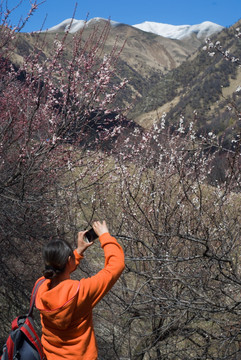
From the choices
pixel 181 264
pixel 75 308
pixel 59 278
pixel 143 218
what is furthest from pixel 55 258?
pixel 181 264

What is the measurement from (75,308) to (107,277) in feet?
0.86

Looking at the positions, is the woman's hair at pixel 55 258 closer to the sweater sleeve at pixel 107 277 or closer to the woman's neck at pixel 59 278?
the woman's neck at pixel 59 278

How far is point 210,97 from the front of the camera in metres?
84.4

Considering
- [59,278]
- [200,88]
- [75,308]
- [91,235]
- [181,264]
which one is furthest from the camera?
[200,88]

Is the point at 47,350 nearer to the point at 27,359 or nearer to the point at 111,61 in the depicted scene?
the point at 27,359

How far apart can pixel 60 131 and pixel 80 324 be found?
3078 mm

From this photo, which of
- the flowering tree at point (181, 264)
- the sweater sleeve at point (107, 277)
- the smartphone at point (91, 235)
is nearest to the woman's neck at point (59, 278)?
the sweater sleeve at point (107, 277)

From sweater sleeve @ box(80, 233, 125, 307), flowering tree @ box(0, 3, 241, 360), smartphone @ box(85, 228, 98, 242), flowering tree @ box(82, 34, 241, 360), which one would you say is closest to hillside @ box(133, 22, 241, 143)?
flowering tree @ box(0, 3, 241, 360)

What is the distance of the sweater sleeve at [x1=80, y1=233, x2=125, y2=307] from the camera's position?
187 centimetres

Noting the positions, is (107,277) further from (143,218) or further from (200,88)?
(200,88)

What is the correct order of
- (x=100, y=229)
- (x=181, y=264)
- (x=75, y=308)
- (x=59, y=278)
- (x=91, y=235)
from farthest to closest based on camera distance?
1. (x=181, y=264)
2. (x=91, y=235)
3. (x=100, y=229)
4. (x=59, y=278)
5. (x=75, y=308)

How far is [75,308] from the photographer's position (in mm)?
1877

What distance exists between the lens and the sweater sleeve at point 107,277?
6.12 feet

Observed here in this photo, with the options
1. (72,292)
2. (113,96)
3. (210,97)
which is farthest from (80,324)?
(210,97)
